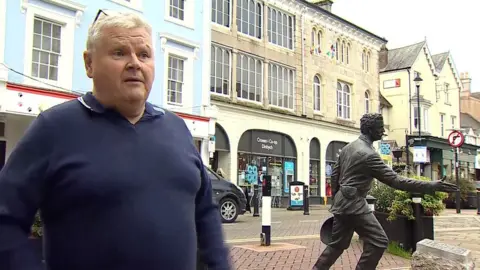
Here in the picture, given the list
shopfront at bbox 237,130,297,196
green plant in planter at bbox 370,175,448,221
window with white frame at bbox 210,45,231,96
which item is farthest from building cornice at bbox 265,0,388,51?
green plant in planter at bbox 370,175,448,221

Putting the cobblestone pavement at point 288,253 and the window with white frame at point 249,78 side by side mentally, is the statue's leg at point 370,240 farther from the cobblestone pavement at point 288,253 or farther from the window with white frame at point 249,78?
the window with white frame at point 249,78

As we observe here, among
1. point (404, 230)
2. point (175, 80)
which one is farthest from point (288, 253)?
point (175, 80)

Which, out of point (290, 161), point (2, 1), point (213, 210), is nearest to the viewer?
point (213, 210)

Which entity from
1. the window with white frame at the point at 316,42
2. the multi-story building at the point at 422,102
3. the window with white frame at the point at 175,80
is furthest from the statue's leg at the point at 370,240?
the multi-story building at the point at 422,102

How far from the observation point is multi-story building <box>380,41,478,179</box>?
128 feet

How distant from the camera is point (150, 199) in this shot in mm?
1830

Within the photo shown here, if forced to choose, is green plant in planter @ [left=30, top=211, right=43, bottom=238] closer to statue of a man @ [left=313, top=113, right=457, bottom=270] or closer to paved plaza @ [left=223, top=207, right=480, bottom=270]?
statue of a man @ [left=313, top=113, right=457, bottom=270]

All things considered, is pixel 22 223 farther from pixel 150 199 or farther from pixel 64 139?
pixel 150 199

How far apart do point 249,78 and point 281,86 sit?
2610 mm

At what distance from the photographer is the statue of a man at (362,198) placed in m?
5.13

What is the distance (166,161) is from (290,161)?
2480cm

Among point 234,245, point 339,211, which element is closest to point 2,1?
point 234,245

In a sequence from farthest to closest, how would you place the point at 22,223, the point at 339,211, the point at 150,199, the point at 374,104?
the point at 374,104
the point at 339,211
the point at 150,199
the point at 22,223

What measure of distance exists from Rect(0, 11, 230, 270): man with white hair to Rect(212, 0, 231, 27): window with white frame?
852 inches
